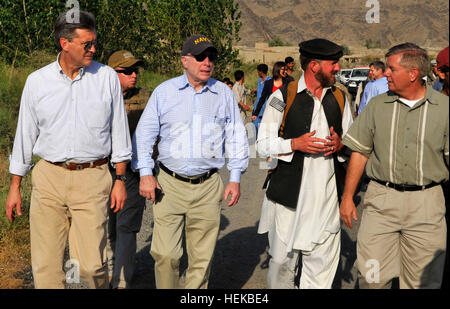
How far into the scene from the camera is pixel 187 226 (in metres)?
4.46

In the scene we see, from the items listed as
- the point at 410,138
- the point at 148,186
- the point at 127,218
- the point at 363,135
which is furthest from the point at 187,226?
the point at 410,138

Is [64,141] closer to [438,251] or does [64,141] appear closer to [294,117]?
[294,117]

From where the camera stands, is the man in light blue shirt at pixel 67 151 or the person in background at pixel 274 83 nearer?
the man in light blue shirt at pixel 67 151

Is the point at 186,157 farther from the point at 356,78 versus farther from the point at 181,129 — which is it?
the point at 356,78

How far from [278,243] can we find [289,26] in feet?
395

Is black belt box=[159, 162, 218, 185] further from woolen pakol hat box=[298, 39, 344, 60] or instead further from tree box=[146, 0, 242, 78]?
tree box=[146, 0, 242, 78]

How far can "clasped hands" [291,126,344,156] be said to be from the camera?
4129 millimetres

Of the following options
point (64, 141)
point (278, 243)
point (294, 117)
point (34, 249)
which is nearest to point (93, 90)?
point (64, 141)

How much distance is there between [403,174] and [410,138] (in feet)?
0.75

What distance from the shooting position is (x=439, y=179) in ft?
12.3

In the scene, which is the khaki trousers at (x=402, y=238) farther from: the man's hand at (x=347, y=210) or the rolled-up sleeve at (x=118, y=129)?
the rolled-up sleeve at (x=118, y=129)

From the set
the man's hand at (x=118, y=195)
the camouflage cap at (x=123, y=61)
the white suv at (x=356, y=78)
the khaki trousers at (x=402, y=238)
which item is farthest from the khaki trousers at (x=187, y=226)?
the white suv at (x=356, y=78)

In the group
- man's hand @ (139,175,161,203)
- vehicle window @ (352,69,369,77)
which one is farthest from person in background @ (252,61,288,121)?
vehicle window @ (352,69,369,77)

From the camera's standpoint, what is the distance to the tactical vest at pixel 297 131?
14.1ft
